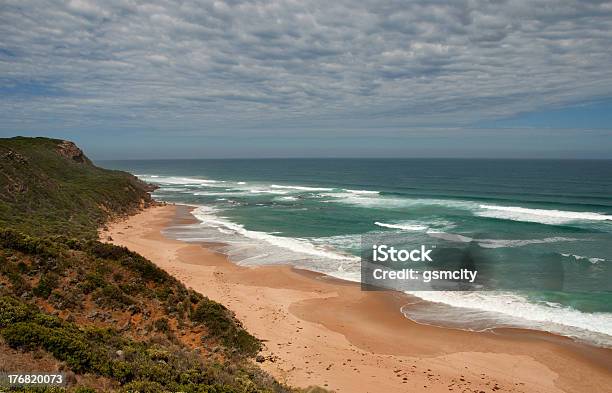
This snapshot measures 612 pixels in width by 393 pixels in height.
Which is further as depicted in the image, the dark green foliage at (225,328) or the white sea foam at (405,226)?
the white sea foam at (405,226)

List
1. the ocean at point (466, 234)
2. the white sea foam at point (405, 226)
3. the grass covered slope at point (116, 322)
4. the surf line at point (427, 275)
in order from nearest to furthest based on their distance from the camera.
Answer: the grass covered slope at point (116, 322) → the ocean at point (466, 234) → the surf line at point (427, 275) → the white sea foam at point (405, 226)

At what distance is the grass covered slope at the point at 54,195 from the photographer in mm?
31391

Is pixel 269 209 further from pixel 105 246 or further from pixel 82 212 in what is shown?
pixel 105 246

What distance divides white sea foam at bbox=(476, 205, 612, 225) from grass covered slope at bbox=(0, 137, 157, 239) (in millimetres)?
40583

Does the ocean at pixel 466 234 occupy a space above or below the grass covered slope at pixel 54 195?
below

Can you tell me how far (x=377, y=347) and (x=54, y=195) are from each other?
3684 centimetres

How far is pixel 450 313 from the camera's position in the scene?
67.1 feet

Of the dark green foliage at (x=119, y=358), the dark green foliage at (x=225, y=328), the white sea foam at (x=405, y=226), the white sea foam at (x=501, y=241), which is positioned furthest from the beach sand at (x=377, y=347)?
the white sea foam at (x=405, y=226)

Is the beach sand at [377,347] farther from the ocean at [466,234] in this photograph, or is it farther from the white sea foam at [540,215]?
the white sea foam at [540,215]

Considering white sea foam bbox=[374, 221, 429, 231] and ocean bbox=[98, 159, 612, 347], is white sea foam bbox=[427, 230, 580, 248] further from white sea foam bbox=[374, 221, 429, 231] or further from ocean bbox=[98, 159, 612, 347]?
white sea foam bbox=[374, 221, 429, 231]

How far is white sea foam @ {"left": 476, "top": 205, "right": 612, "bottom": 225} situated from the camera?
4319cm

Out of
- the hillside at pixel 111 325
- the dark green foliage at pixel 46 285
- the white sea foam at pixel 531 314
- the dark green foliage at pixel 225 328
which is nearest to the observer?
the hillside at pixel 111 325

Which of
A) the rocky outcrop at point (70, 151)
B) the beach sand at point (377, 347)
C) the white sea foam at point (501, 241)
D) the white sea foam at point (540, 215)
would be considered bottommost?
the beach sand at point (377, 347)

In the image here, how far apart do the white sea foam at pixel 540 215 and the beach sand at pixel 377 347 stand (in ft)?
90.5
